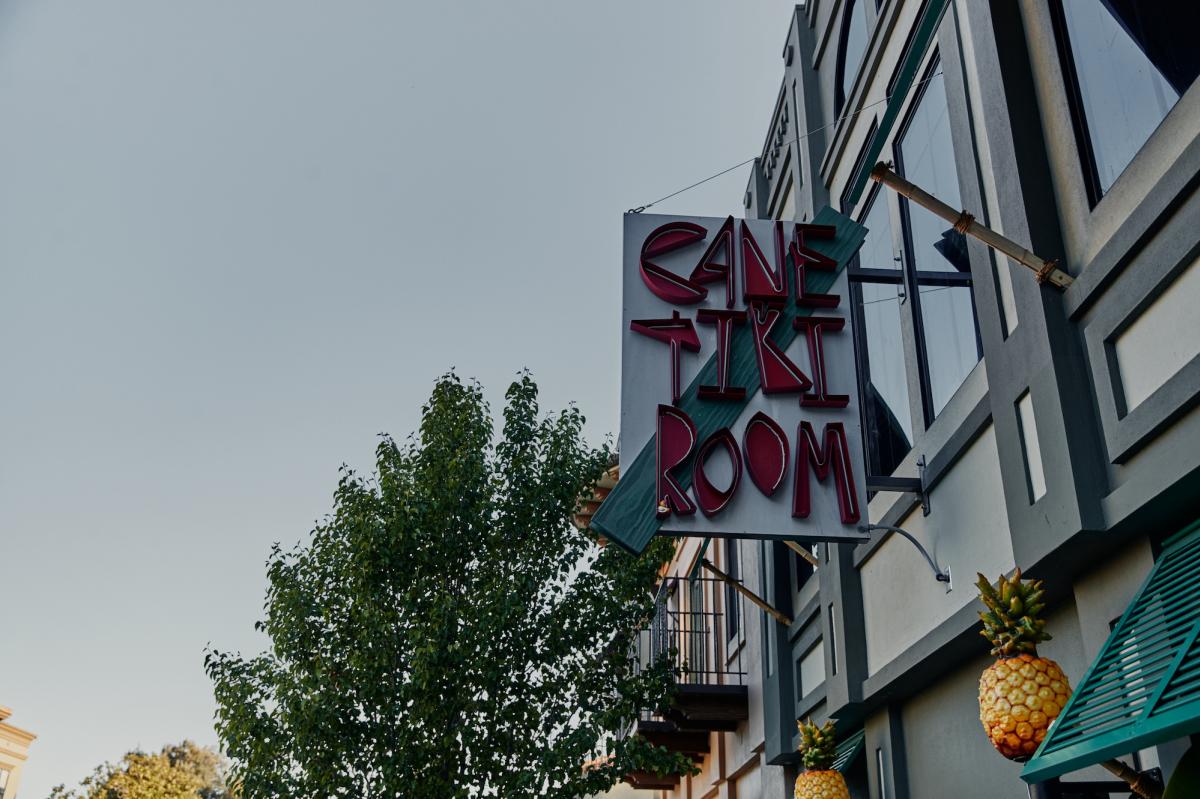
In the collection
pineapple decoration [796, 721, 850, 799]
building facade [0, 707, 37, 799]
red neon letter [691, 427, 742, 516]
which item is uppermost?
building facade [0, 707, 37, 799]

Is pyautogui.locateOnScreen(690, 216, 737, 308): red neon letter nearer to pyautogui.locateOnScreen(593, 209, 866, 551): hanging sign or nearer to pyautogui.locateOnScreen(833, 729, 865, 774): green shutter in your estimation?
pyautogui.locateOnScreen(593, 209, 866, 551): hanging sign

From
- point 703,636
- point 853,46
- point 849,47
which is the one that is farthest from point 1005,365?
point 703,636

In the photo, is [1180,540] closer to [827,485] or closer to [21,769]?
[827,485]

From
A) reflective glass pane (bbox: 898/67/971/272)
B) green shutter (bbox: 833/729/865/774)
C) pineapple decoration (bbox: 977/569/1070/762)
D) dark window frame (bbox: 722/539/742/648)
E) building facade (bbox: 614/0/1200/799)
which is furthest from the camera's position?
dark window frame (bbox: 722/539/742/648)

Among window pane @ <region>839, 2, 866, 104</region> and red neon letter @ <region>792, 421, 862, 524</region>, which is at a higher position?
window pane @ <region>839, 2, 866, 104</region>

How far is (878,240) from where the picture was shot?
10148 millimetres

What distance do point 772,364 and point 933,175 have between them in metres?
2.14

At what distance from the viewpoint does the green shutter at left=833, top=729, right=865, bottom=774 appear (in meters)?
9.52

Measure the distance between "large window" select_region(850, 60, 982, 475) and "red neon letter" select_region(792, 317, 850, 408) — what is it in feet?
2.43

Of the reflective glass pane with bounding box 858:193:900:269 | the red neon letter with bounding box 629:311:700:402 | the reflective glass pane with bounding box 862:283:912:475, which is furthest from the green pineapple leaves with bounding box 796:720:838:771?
the reflective glass pane with bounding box 858:193:900:269

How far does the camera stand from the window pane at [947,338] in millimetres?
7789

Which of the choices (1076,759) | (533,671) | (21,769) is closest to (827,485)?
(1076,759)

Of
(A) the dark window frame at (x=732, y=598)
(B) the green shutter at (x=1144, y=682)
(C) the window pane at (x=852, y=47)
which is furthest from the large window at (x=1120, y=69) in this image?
(A) the dark window frame at (x=732, y=598)

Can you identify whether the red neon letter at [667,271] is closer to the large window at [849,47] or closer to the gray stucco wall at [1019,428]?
the gray stucco wall at [1019,428]
